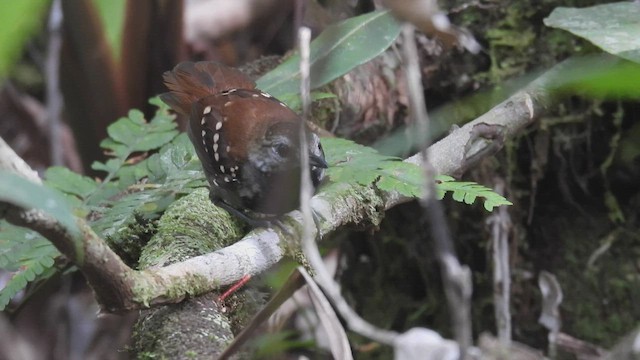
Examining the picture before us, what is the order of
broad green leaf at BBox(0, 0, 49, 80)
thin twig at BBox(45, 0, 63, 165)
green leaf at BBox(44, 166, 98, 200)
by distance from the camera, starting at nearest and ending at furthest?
broad green leaf at BBox(0, 0, 49, 80) < green leaf at BBox(44, 166, 98, 200) < thin twig at BBox(45, 0, 63, 165)

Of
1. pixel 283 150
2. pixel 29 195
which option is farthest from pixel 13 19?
pixel 283 150

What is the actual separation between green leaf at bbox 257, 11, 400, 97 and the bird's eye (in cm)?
25

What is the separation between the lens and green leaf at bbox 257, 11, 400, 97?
215cm

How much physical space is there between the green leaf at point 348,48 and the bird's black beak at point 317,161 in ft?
1.22

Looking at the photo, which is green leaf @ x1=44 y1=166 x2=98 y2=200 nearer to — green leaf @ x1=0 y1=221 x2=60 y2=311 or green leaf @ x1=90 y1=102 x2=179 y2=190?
green leaf @ x1=90 y1=102 x2=179 y2=190

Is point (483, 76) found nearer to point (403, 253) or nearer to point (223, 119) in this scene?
point (403, 253)

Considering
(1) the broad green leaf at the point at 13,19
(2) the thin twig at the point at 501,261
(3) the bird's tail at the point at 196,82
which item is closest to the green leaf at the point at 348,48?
(3) the bird's tail at the point at 196,82

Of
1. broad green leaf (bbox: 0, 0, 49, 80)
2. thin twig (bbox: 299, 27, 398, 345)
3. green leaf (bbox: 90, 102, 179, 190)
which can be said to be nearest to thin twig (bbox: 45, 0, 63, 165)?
green leaf (bbox: 90, 102, 179, 190)

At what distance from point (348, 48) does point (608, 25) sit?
767 mm

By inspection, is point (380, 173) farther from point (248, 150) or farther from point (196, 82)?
point (196, 82)

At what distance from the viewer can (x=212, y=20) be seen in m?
3.46

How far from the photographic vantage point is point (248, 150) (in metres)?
2.02

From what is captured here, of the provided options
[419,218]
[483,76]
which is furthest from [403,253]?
[483,76]

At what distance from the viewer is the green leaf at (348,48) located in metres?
2.15
